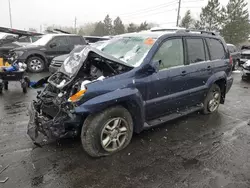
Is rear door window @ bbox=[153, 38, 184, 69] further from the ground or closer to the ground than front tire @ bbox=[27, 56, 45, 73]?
further from the ground

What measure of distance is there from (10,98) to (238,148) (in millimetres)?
5798

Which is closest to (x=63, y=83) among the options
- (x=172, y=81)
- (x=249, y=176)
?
(x=172, y=81)

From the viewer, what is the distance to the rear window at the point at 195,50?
448cm

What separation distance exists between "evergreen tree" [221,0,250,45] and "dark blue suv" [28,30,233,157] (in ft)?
125

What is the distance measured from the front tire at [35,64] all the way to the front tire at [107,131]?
8735 millimetres

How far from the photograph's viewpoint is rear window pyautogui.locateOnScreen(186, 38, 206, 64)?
448cm

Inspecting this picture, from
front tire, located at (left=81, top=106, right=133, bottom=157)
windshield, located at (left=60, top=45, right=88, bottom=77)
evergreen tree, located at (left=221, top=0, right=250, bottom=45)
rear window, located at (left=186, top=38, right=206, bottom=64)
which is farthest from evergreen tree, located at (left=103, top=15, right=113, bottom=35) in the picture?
front tire, located at (left=81, top=106, right=133, bottom=157)

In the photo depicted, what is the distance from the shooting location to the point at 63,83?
346 cm

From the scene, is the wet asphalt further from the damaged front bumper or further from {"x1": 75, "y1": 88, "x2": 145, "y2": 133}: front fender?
{"x1": 75, "y1": 88, "x2": 145, "y2": 133}: front fender

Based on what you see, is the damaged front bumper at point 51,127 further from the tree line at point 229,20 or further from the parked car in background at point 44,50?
the tree line at point 229,20

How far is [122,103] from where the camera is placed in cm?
348

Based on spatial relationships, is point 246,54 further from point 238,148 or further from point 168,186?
point 168,186

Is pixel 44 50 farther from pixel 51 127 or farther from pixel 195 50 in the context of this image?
pixel 51 127

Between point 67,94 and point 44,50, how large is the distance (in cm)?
850
